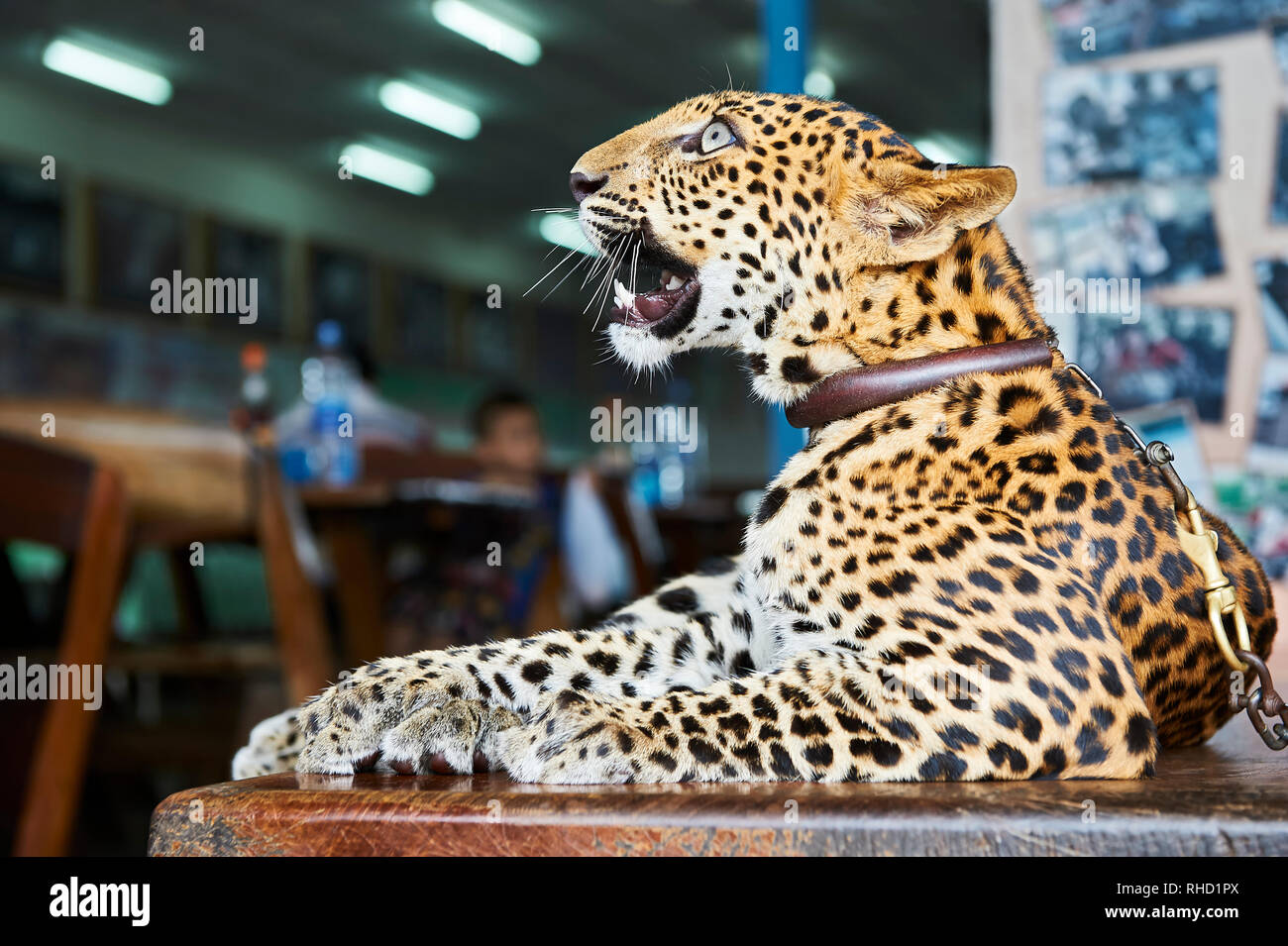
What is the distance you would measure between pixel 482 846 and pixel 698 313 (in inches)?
30.1

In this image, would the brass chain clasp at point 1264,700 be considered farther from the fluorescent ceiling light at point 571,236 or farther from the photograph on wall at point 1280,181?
the photograph on wall at point 1280,181

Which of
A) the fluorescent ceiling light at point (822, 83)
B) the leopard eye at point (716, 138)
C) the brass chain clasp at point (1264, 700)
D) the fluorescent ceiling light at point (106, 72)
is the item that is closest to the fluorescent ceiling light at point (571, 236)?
the leopard eye at point (716, 138)

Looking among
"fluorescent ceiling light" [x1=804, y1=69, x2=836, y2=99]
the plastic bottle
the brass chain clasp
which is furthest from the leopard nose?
"fluorescent ceiling light" [x1=804, y1=69, x2=836, y2=99]

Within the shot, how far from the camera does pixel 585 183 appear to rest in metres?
1.42

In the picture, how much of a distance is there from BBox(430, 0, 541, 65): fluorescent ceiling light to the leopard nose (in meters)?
7.10

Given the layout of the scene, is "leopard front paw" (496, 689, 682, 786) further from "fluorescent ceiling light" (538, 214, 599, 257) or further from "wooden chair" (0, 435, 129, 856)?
"wooden chair" (0, 435, 129, 856)

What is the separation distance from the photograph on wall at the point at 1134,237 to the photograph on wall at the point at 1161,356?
94 millimetres

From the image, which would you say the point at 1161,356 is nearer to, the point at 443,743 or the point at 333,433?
the point at 443,743

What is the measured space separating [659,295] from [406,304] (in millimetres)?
11336

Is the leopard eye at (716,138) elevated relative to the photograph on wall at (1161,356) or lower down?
elevated

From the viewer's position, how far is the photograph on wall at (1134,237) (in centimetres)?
253

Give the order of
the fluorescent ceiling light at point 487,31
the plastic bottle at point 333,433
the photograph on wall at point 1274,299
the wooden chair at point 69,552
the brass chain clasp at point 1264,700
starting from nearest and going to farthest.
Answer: the brass chain clasp at point 1264,700 → the wooden chair at point 69,552 → the photograph on wall at point 1274,299 → the plastic bottle at point 333,433 → the fluorescent ceiling light at point 487,31

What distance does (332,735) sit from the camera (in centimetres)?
110

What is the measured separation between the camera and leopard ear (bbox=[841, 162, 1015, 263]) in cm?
117
